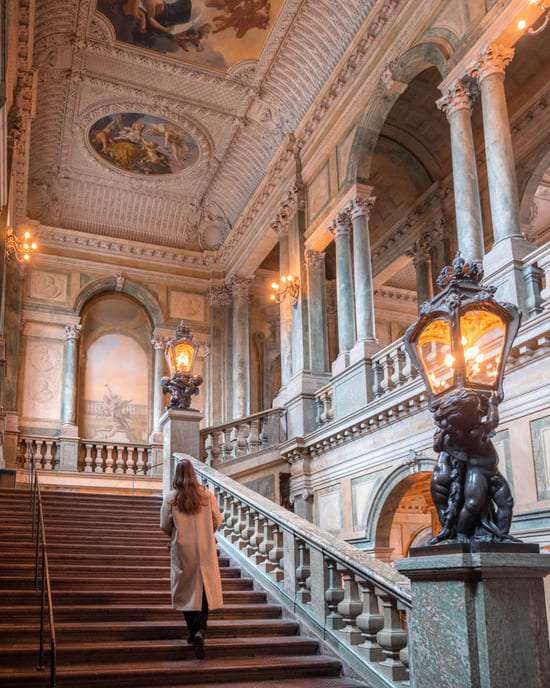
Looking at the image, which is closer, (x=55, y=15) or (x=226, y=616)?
(x=226, y=616)

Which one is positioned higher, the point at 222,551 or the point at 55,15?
the point at 55,15

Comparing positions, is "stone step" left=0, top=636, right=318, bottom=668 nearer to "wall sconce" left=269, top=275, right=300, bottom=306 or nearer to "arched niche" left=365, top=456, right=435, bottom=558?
"arched niche" left=365, top=456, right=435, bottom=558

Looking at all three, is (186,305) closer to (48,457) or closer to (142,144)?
(142,144)

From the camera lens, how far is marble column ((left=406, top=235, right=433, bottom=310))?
17.0 meters

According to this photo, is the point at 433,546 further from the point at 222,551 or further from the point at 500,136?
the point at 500,136

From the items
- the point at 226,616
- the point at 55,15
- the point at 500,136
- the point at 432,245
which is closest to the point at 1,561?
the point at 226,616

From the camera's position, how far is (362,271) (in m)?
14.0

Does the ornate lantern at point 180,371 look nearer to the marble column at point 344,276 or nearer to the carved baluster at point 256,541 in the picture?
the marble column at point 344,276

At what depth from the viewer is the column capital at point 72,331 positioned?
20.1 meters

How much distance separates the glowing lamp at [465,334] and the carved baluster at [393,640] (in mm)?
1911

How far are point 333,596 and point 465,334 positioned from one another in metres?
3.06

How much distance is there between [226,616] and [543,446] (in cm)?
401

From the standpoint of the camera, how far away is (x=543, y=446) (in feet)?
27.4

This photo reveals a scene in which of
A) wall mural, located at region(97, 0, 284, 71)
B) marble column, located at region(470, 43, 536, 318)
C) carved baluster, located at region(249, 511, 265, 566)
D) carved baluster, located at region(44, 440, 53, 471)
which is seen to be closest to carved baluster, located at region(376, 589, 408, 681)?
carved baluster, located at region(249, 511, 265, 566)
